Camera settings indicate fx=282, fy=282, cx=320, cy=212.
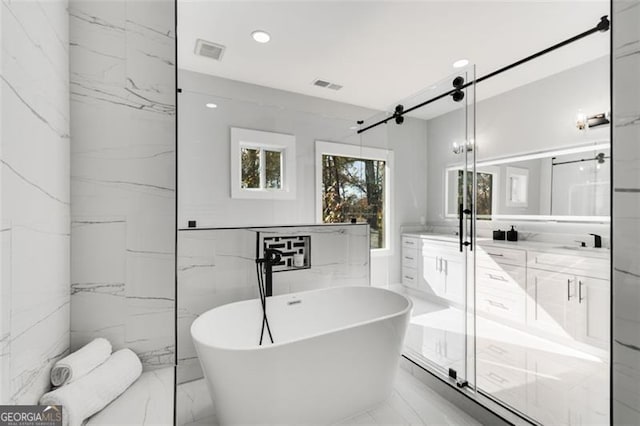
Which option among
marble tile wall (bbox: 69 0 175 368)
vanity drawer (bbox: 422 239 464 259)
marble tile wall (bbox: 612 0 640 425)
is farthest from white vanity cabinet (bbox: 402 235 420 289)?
marble tile wall (bbox: 69 0 175 368)

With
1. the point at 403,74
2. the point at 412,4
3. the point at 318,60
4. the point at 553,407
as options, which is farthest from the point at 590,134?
the point at 318,60

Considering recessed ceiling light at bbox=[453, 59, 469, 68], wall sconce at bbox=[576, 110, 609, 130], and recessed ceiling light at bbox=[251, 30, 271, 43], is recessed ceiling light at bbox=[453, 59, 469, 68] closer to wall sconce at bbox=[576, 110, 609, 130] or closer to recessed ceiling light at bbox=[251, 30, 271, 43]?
wall sconce at bbox=[576, 110, 609, 130]

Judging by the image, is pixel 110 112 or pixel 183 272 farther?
pixel 183 272

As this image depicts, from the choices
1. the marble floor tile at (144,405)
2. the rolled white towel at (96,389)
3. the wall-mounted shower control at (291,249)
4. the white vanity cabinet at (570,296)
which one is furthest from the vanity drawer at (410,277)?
the rolled white towel at (96,389)

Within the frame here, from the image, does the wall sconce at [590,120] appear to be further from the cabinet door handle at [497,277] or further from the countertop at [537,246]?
the cabinet door handle at [497,277]

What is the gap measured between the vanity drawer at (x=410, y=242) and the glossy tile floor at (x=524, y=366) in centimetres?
68

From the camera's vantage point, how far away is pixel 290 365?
140 centimetres

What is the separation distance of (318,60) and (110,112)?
73.7 inches

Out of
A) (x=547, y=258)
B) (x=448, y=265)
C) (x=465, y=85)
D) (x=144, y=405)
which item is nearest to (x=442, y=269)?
(x=448, y=265)

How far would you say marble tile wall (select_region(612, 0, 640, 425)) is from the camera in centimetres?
79

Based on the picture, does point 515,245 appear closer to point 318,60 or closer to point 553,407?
point 553,407

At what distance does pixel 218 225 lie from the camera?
2.07 meters

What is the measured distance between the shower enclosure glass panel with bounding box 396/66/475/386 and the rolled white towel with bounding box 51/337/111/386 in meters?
2.00

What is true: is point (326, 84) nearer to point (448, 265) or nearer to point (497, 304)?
point (448, 265)
